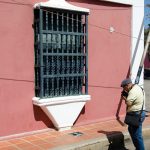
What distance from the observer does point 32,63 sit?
23.6 ft

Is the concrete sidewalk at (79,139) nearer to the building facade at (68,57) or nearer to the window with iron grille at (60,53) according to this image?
the building facade at (68,57)

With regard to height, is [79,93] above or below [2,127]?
Answer: above

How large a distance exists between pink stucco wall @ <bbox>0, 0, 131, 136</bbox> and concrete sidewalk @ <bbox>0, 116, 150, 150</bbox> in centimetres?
26

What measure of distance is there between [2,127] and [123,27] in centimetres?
418

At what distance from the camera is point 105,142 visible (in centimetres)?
708

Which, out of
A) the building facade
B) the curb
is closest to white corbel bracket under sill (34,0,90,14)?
the building facade

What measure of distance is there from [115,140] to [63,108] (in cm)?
134

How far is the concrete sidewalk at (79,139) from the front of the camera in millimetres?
6571

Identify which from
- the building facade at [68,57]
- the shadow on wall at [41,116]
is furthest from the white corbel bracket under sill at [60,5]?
the shadow on wall at [41,116]

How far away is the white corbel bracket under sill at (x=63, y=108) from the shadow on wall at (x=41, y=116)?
9 cm

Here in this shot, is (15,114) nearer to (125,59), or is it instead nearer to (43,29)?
(43,29)

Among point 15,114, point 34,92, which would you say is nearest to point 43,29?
point 34,92

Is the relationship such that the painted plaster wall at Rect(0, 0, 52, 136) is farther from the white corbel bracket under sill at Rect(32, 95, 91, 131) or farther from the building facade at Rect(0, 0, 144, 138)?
the white corbel bracket under sill at Rect(32, 95, 91, 131)

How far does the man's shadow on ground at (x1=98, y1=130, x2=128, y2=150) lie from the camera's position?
23.6ft
